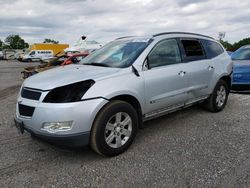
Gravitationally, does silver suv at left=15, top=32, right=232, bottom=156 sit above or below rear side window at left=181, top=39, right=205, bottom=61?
below

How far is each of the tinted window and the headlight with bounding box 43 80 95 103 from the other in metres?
1.26

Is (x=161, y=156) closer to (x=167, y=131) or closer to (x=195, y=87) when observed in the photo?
(x=167, y=131)

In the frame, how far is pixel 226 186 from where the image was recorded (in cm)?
285

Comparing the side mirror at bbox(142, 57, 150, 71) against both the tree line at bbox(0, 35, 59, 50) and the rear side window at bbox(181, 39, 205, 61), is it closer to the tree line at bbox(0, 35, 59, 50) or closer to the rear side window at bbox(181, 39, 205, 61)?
the rear side window at bbox(181, 39, 205, 61)

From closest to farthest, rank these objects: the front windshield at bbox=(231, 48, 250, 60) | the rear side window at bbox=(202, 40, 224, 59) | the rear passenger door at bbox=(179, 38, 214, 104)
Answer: the rear passenger door at bbox=(179, 38, 214, 104), the rear side window at bbox=(202, 40, 224, 59), the front windshield at bbox=(231, 48, 250, 60)

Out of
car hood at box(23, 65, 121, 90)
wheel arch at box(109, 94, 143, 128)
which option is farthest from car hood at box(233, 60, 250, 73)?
car hood at box(23, 65, 121, 90)

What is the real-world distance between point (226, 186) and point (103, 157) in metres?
1.61

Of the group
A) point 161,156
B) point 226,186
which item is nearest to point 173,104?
point 161,156

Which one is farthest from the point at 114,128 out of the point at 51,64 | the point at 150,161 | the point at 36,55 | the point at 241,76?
the point at 36,55

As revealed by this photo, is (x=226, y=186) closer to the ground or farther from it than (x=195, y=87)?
closer to the ground

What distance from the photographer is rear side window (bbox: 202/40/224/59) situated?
17.5 feet

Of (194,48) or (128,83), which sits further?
(194,48)

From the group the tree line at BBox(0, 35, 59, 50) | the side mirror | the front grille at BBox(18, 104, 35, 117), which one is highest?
the tree line at BBox(0, 35, 59, 50)

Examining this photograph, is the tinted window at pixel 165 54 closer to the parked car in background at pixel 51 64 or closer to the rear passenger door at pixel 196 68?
the rear passenger door at pixel 196 68
